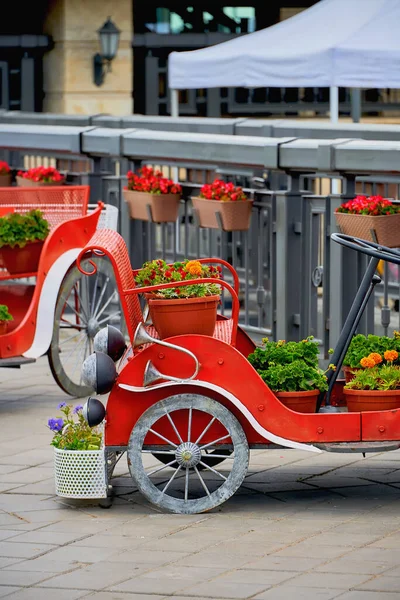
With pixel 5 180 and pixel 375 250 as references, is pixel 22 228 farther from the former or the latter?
pixel 5 180

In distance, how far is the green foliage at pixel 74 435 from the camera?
575 cm

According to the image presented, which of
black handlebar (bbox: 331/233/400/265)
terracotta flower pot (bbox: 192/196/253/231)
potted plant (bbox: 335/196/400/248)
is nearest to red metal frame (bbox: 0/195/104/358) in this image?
terracotta flower pot (bbox: 192/196/253/231)

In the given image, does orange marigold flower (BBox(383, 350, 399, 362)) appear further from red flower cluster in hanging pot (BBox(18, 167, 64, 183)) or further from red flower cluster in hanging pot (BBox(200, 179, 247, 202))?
red flower cluster in hanging pot (BBox(18, 167, 64, 183))

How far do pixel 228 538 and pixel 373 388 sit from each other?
927mm

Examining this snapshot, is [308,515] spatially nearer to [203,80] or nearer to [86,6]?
[203,80]

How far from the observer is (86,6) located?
23891 mm

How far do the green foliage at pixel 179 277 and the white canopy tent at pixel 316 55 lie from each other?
24.7 ft

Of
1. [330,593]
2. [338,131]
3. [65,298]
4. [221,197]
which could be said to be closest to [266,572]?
[330,593]

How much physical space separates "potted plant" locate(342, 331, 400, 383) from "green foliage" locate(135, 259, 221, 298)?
0.63 m

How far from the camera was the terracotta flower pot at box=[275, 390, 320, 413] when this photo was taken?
5641mm

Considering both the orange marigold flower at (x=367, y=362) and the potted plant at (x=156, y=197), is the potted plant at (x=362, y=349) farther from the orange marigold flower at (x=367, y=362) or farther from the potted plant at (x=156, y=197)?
the potted plant at (x=156, y=197)

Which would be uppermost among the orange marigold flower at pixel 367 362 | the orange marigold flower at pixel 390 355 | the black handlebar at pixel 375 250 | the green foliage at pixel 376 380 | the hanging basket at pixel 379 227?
the hanging basket at pixel 379 227

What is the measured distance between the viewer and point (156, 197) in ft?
31.0

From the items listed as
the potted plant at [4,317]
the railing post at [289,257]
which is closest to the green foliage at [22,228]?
the potted plant at [4,317]
